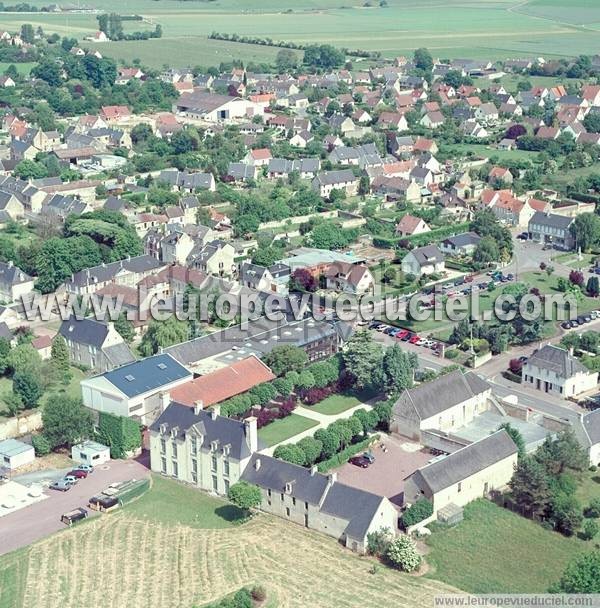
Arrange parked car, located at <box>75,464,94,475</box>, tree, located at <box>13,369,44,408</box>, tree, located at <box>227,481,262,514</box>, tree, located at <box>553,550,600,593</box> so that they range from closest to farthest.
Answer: tree, located at <box>553,550,600,593</box> < tree, located at <box>227,481,262,514</box> < parked car, located at <box>75,464,94,475</box> < tree, located at <box>13,369,44,408</box>

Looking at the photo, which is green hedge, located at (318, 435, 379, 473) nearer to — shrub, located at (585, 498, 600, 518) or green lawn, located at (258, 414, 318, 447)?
green lawn, located at (258, 414, 318, 447)

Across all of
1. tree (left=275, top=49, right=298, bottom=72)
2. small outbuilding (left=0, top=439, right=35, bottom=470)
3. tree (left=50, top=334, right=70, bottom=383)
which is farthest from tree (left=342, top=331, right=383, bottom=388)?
tree (left=275, top=49, right=298, bottom=72)

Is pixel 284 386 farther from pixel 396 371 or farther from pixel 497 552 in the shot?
pixel 497 552

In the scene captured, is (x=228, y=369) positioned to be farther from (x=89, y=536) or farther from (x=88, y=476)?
(x=89, y=536)

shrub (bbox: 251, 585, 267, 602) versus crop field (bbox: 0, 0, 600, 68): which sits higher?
crop field (bbox: 0, 0, 600, 68)

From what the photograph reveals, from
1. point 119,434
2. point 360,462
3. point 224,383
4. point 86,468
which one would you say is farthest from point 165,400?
point 360,462

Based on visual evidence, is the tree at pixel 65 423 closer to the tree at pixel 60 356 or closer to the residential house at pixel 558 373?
the tree at pixel 60 356
